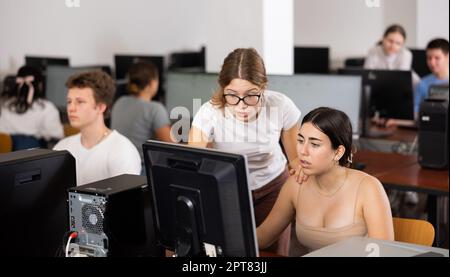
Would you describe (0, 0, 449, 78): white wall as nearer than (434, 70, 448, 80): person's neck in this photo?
Yes

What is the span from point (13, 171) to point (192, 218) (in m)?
0.63

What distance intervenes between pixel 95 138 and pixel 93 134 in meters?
0.02

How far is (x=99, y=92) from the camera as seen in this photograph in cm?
314

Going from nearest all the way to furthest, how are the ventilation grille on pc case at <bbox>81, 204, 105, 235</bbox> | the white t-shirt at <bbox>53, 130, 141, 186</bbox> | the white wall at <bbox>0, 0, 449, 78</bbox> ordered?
the ventilation grille on pc case at <bbox>81, 204, 105, 235</bbox> < the white t-shirt at <bbox>53, 130, 141, 186</bbox> < the white wall at <bbox>0, 0, 449, 78</bbox>

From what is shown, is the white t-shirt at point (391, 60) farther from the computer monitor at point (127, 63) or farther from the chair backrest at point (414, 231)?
the chair backrest at point (414, 231)

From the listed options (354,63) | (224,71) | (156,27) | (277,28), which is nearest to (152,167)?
(224,71)

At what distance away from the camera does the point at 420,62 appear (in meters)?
7.15

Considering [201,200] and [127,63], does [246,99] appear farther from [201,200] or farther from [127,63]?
[127,63]

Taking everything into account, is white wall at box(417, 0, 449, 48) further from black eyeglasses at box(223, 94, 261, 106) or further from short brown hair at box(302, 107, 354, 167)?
short brown hair at box(302, 107, 354, 167)

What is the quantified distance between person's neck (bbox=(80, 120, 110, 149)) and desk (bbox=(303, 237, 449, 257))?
1442 millimetres

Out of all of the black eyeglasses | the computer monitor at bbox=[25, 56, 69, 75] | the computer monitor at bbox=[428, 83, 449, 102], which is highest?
the computer monitor at bbox=[25, 56, 69, 75]

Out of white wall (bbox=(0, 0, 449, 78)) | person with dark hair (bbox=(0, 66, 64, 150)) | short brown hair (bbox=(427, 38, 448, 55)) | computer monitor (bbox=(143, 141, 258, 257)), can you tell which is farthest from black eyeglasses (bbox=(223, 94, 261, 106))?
short brown hair (bbox=(427, 38, 448, 55))

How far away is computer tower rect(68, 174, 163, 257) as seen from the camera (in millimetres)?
2131

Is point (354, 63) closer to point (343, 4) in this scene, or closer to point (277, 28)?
point (343, 4)
